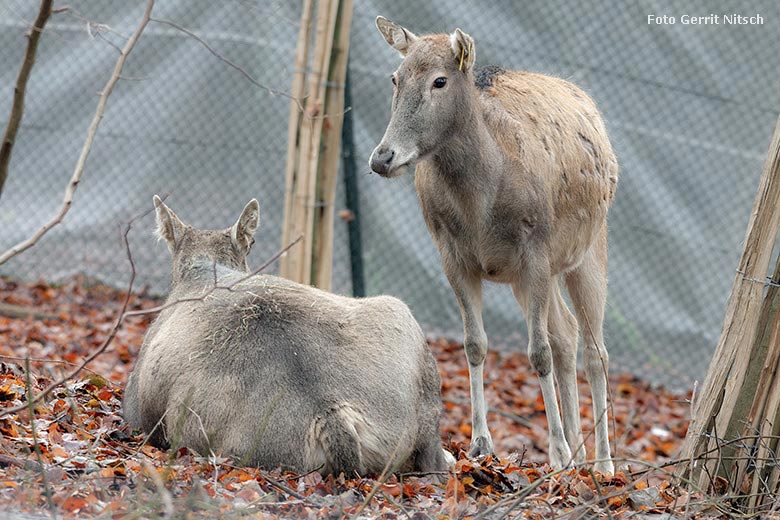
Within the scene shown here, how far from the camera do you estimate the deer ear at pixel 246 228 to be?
632 centimetres

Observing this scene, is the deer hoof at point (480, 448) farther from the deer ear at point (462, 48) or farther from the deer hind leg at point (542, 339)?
the deer ear at point (462, 48)

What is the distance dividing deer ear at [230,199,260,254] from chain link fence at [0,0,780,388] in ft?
18.9

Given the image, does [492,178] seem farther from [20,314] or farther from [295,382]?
[20,314]

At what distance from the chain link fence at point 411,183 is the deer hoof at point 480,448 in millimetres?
5619

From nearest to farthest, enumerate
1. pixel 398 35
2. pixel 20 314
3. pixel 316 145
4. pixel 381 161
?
pixel 381 161 < pixel 398 35 < pixel 316 145 < pixel 20 314

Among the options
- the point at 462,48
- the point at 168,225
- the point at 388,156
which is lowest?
the point at 168,225

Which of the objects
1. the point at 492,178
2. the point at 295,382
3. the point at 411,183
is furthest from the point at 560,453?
the point at 411,183

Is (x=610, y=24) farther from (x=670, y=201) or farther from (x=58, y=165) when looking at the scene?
(x=58, y=165)

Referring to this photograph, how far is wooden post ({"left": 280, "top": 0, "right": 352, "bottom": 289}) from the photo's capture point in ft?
27.4

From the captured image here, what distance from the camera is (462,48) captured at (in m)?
6.41

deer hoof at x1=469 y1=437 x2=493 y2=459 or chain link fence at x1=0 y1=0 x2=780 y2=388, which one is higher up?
chain link fence at x1=0 y1=0 x2=780 y2=388

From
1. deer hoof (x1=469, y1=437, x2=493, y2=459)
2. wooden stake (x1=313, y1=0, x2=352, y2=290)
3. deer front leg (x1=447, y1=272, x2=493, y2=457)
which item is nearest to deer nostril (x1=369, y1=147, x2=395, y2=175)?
deer front leg (x1=447, y1=272, x2=493, y2=457)

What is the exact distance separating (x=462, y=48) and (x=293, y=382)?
253 cm

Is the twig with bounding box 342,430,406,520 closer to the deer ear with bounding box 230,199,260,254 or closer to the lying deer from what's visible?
the lying deer
